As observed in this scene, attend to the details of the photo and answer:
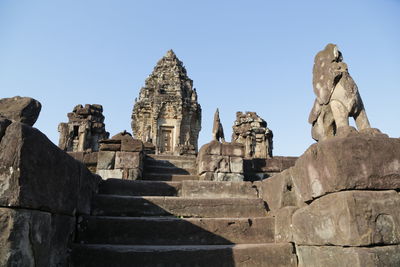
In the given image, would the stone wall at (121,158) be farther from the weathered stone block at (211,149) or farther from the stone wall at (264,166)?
the stone wall at (264,166)

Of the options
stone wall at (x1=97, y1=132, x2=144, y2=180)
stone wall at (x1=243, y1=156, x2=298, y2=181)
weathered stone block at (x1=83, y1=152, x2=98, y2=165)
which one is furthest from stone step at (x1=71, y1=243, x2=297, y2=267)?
weathered stone block at (x1=83, y1=152, x2=98, y2=165)

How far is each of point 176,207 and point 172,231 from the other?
552 mm

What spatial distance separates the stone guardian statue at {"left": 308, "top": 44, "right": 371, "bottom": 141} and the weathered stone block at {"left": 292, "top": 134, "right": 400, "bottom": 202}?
2.39 ft

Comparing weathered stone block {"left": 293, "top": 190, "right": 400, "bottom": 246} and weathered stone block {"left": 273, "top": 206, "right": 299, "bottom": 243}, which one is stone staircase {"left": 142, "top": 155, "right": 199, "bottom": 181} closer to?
weathered stone block {"left": 273, "top": 206, "right": 299, "bottom": 243}

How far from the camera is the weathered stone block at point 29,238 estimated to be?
1.80 m

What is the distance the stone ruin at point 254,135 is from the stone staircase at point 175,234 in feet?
47.5

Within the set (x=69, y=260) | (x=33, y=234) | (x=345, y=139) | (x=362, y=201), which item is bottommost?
(x=69, y=260)

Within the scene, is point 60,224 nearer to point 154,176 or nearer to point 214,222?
point 214,222

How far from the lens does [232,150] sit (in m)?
6.23

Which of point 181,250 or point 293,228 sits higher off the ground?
point 293,228

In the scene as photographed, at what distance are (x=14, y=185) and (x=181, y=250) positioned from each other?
5.36 feet

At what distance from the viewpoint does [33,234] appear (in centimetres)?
198

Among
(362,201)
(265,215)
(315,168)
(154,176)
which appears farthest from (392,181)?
(154,176)

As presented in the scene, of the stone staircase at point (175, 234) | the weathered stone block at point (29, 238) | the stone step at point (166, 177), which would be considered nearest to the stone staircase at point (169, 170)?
the stone step at point (166, 177)
